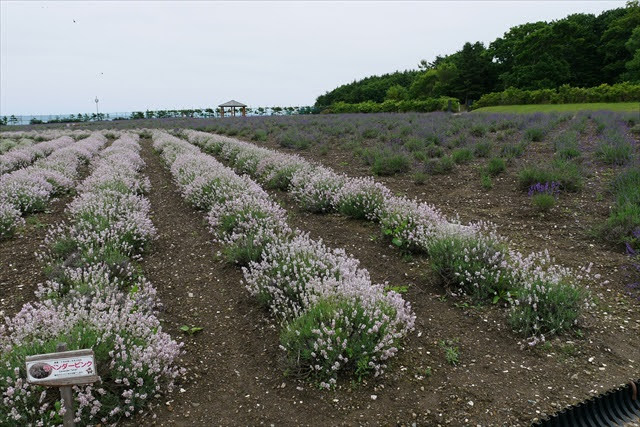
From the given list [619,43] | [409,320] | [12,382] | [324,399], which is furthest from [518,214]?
[619,43]

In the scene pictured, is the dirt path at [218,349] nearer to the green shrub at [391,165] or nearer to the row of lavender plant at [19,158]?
the green shrub at [391,165]

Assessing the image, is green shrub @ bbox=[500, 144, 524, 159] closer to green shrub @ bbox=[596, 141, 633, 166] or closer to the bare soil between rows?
green shrub @ bbox=[596, 141, 633, 166]

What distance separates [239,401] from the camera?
3.34 meters

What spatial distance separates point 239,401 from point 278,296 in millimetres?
1274

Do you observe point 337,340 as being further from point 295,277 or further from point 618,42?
point 618,42

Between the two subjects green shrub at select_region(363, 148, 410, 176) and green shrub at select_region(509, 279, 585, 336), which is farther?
green shrub at select_region(363, 148, 410, 176)

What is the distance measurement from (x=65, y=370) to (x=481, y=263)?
401 cm

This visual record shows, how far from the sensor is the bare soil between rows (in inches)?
124

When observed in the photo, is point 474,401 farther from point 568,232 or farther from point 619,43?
point 619,43

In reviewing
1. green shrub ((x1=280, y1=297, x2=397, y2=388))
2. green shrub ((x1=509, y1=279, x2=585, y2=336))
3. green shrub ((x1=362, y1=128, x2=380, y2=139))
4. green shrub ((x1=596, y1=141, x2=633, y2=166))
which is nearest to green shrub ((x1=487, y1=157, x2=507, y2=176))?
green shrub ((x1=596, y1=141, x2=633, y2=166))

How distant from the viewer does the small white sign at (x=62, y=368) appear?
8.08ft

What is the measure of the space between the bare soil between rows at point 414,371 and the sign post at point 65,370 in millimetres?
775

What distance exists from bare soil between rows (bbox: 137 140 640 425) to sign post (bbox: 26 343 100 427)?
775 mm

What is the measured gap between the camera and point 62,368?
2504 mm
